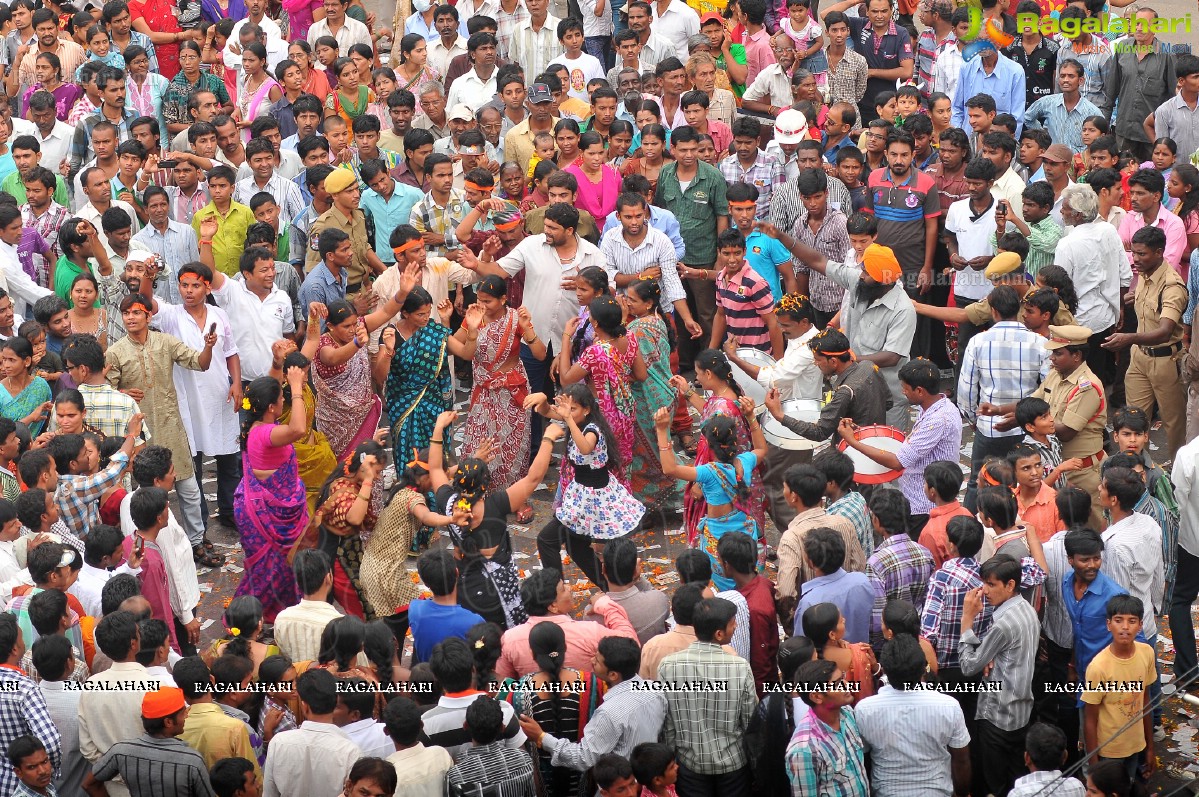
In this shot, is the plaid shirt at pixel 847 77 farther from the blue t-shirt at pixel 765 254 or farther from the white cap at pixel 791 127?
the blue t-shirt at pixel 765 254

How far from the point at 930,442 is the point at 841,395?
0.62m

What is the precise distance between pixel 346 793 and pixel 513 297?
17.8 feet

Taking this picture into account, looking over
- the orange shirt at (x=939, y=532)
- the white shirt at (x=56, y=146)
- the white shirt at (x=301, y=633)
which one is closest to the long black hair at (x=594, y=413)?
the orange shirt at (x=939, y=532)

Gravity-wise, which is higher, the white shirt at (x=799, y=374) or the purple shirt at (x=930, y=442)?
the white shirt at (x=799, y=374)

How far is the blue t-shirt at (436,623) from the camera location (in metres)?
6.32

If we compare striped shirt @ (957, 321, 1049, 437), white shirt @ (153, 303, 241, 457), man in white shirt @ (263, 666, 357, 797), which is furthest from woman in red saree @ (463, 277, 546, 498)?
man in white shirt @ (263, 666, 357, 797)

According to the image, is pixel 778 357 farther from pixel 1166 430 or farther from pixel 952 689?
pixel 952 689

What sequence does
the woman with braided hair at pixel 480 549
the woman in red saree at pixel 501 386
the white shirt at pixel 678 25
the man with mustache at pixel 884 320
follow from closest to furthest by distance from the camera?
1. the woman with braided hair at pixel 480 549
2. the man with mustache at pixel 884 320
3. the woman in red saree at pixel 501 386
4. the white shirt at pixel 678 25

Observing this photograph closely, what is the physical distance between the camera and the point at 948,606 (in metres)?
6.25

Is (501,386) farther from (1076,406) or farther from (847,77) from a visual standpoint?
(847,77)

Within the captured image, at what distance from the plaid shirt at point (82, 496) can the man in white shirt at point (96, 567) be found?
0.68 metres

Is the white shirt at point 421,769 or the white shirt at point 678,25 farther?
the white shirt at point 678,25

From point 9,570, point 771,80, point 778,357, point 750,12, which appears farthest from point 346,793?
point 750,12

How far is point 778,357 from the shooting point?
973cm
